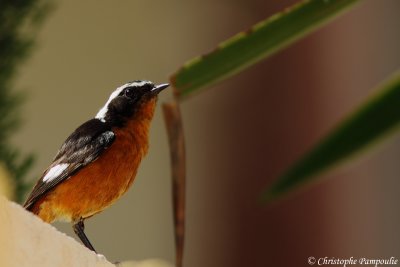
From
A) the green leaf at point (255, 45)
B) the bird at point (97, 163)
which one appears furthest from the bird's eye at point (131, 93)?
the green leaf at point (255, 45)

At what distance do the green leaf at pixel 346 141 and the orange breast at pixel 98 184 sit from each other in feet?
2.67

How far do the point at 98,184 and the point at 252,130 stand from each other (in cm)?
198

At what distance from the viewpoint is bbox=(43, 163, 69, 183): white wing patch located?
53.8 inches

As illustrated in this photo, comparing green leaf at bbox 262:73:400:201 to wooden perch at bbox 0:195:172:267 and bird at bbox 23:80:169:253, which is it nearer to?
wooden perch at bbox 0:195:172:267

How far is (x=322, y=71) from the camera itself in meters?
3.20

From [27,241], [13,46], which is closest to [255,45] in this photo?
[27,241]

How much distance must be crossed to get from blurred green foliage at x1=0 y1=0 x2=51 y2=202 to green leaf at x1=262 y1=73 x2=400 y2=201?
918 mm

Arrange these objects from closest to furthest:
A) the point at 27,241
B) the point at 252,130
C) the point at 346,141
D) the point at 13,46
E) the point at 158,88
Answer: the point at 346,141 < the point at 27,241 < the point at 158,88 < the point at 13,46 < the point at 252,130

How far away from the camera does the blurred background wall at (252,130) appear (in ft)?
9.63

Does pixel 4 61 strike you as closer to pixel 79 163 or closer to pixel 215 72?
pixel 79 163

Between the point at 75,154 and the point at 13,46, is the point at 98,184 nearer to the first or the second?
the point at 75,154

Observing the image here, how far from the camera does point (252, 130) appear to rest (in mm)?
3332

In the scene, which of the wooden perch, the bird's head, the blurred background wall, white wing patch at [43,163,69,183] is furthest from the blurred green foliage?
the blurred background wall

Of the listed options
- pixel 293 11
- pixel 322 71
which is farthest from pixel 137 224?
pixel 293 11
